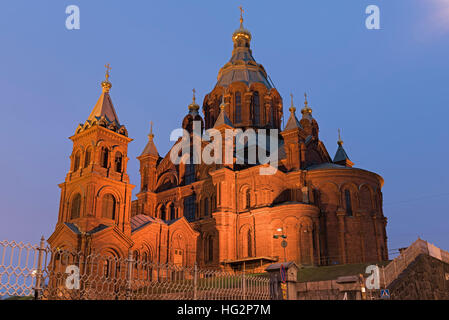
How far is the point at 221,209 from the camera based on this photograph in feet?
119

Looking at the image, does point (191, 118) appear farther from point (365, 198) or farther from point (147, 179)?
point (365, 198)

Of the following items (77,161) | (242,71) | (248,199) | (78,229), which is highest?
(242,71)

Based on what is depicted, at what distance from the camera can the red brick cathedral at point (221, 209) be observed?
1222 inches

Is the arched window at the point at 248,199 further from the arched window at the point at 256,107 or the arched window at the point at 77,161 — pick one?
the arched window at the point at 77,161

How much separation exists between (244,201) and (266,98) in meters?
16.2

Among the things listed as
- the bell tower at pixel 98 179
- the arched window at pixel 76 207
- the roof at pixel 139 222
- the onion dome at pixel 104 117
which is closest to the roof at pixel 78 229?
the bell tower at pixel 98 179

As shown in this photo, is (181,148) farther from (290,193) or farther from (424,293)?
(424,293)

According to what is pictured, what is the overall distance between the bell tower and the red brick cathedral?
79 mm

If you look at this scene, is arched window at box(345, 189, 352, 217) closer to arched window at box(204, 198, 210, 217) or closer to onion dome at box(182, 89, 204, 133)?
arched window at box(204, 198, 210, 217)

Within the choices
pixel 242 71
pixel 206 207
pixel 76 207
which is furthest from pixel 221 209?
pixel 242 71

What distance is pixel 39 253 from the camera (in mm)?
8859

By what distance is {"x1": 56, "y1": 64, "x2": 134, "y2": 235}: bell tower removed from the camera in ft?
99.6

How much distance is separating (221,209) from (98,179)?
36.0ft
